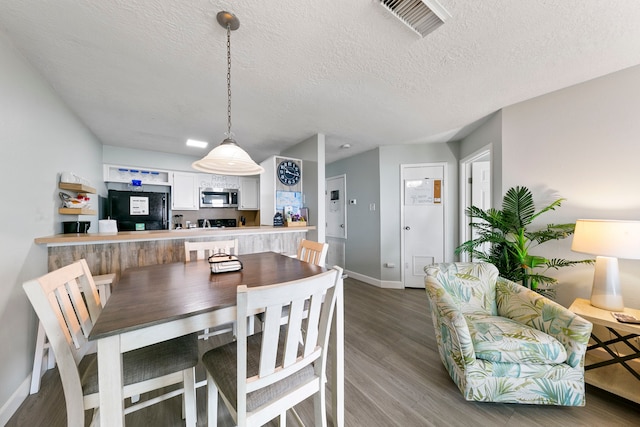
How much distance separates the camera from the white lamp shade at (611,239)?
4.76 feet

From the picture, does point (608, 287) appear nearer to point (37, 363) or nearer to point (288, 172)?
point (288, 172)

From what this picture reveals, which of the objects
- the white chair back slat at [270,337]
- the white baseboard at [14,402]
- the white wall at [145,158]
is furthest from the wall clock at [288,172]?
the white baseboard at [14,402]

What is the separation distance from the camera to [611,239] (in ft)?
4.95

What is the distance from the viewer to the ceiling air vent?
125 centimetres

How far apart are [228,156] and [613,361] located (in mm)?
2973

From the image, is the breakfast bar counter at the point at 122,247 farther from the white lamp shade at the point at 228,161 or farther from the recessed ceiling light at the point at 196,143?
the recessed ceiling light at the point at 196,143

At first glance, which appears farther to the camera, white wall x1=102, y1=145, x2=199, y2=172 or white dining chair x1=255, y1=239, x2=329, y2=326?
white wall x1=102, y1=145, x2=199, y2=172

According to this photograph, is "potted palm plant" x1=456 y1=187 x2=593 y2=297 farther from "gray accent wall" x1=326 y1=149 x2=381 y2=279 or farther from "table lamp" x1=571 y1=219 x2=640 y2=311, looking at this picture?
"gray accent wall" x1=326 y1=149 x2=381 y2=279

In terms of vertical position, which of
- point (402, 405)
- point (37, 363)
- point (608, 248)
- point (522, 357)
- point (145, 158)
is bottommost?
point (402, 405)

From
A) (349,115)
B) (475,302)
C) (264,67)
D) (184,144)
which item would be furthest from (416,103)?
(184,144)

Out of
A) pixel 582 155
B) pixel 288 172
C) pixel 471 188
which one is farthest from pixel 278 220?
pixel 582 155

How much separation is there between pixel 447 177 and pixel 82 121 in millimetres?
5133

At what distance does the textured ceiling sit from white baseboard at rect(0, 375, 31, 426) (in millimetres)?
2317

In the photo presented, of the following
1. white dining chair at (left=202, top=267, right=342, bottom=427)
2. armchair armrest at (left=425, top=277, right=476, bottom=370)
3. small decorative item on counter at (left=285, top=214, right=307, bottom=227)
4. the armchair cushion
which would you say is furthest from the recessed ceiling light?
the armchair cushion
